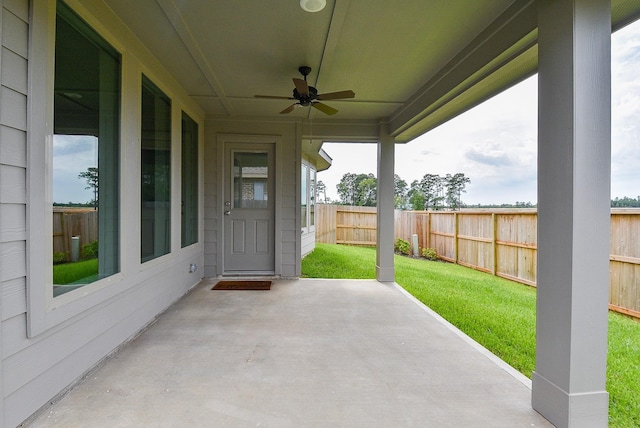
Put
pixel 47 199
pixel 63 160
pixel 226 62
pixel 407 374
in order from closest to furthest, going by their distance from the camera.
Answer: pixel 47 199, pixel 63 160, pixel 407 374, pixel 226 62

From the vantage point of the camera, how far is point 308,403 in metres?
1.60

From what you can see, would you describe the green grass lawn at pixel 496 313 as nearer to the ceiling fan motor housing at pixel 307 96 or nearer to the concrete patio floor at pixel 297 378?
the concrete patio floor at pixel 297 378

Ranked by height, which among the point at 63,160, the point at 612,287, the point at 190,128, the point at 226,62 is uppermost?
the point at 226,62

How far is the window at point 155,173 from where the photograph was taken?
2.64m

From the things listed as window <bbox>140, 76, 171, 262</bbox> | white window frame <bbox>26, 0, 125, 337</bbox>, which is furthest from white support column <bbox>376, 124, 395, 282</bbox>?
white window frame <bbox>26, 0, 125, 337</bbox>

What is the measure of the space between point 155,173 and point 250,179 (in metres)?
1.85

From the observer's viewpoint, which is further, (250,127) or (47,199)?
(250,127)

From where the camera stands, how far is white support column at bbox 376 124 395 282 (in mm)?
4438

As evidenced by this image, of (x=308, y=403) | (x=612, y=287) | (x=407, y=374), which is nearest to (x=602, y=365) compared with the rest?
(x=407, y=374)

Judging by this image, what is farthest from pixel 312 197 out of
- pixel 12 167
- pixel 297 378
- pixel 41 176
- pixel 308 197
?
pixel 12 167

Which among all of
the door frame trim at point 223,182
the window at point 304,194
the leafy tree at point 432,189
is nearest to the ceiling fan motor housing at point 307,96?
the door frame trim at point 223,182

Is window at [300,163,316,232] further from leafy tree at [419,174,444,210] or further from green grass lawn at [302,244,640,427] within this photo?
leafy tree at [419,174,444,210]

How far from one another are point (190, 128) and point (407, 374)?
12.3ft

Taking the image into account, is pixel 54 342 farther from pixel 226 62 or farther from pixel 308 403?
pixel 226 62
